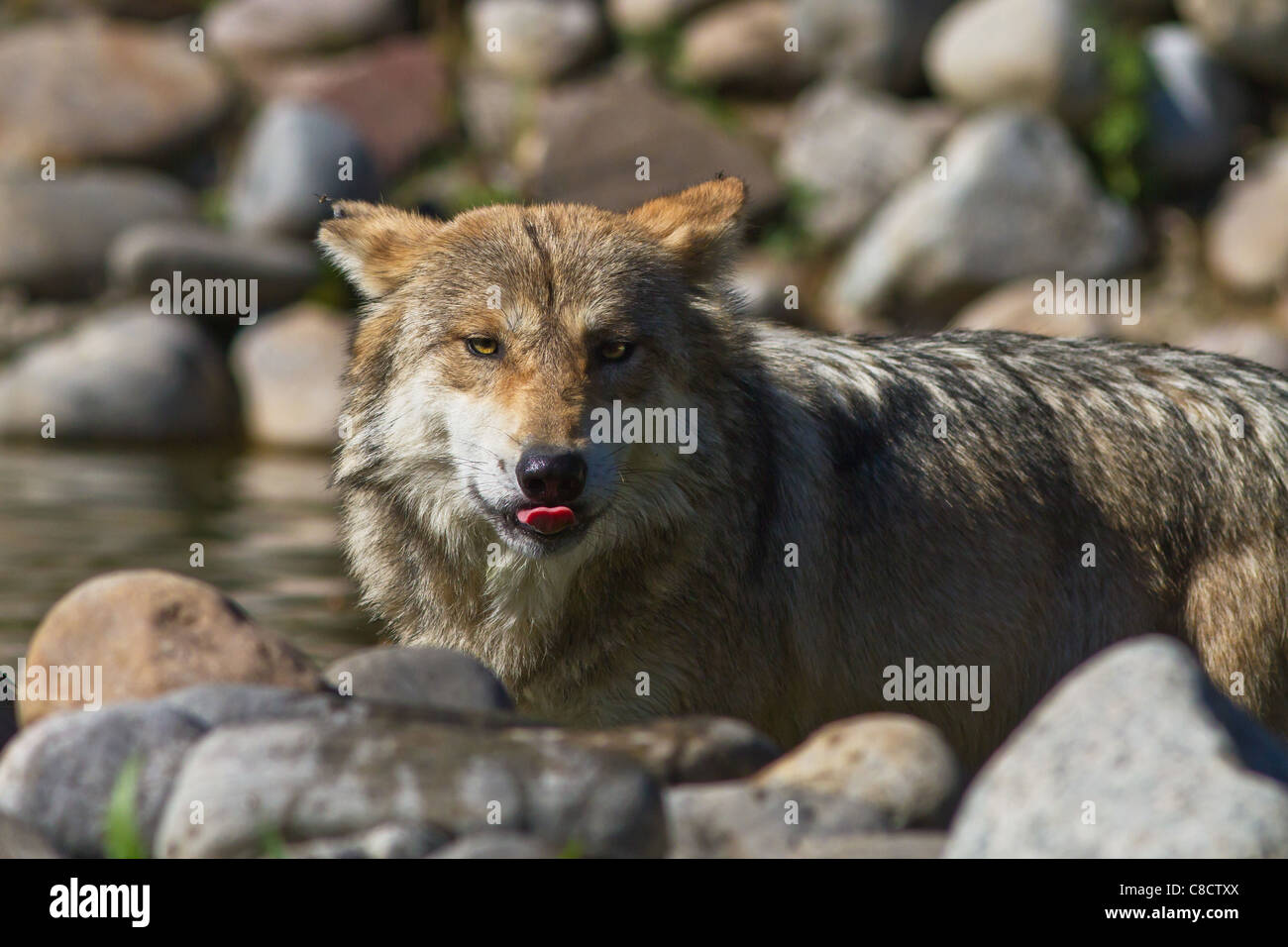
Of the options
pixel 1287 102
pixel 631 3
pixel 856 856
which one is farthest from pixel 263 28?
pixel 856 856

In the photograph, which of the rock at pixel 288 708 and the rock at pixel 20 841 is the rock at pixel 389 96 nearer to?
the rock at pixel 288 708

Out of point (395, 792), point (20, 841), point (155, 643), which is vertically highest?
point (155, 643)

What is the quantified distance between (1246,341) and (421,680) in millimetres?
10232

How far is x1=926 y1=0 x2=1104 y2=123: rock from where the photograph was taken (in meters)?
14.5

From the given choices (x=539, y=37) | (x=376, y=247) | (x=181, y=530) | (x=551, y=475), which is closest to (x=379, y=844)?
(x=551, y=475)

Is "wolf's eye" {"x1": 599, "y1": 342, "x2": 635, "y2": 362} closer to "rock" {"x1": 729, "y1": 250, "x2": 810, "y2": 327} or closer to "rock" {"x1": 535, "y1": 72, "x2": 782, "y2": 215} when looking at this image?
"rock" {"x1": 729, "y1": 250, "x2": 810, "y2": 327}

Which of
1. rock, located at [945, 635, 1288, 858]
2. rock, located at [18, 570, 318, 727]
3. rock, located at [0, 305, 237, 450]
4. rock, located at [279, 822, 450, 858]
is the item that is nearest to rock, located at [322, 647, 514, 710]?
rock, located at [18, 570, 318, 727]

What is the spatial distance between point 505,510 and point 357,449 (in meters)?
0.75

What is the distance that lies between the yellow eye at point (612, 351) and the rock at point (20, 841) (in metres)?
2.13

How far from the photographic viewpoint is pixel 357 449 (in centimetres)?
518

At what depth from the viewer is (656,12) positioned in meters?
16.7

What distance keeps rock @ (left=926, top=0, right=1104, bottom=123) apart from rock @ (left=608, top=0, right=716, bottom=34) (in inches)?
111

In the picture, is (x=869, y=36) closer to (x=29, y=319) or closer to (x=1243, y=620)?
(x=29, y=319)

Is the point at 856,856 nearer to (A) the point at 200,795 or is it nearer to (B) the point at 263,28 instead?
(A) the point at 200,795
